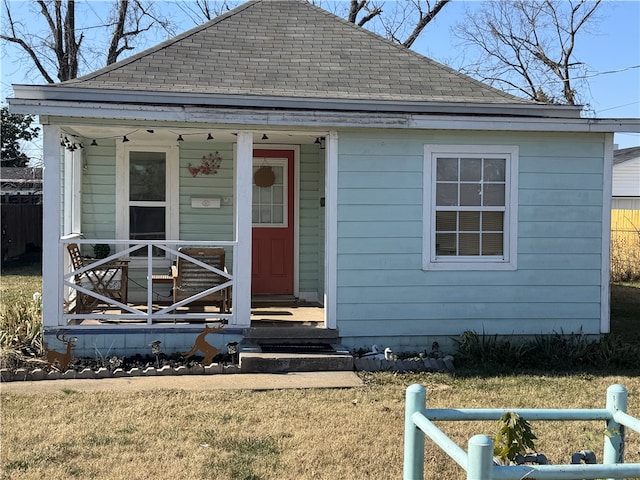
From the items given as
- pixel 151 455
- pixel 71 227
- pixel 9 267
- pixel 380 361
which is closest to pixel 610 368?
pixel 380 361

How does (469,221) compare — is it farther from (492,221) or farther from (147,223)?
(147,223)

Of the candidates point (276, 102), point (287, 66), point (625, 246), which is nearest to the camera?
point (276, 102)

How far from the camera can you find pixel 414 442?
3340 mm

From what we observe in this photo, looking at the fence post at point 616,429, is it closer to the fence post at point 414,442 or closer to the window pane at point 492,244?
the fence post at point 414,442

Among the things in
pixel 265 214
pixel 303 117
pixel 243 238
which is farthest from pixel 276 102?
pixel 265 214

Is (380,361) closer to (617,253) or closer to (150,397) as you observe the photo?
(150,397)

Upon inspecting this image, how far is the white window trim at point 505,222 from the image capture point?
8.75 m

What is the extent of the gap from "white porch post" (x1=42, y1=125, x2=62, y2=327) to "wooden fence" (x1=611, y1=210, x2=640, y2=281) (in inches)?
590

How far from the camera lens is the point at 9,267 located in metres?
20.1

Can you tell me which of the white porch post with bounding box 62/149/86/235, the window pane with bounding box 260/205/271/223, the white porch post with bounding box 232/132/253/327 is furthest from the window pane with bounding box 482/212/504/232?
the white porch post with bounding box 62/149/86/235

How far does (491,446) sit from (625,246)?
19.1m

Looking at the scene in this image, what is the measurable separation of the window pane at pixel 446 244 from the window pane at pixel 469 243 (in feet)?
0.32

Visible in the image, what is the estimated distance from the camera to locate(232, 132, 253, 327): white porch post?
27.6ft

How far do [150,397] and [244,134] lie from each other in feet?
10.8
